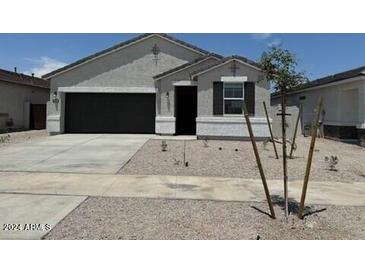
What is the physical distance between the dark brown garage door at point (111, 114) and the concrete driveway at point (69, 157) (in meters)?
5.21

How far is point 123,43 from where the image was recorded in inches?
781

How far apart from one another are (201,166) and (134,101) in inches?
430

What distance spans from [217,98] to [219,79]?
0.96 m

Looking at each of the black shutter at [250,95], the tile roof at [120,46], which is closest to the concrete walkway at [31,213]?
the black shutter at [250,95]

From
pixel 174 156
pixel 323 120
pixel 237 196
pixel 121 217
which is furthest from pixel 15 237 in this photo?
pixel 323 120

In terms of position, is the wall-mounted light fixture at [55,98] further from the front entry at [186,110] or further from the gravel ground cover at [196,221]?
the gravel ground cover at [196,221]

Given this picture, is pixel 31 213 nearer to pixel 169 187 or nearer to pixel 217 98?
pixel 169 187

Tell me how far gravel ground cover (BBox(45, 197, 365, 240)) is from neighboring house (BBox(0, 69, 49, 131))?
2010cm

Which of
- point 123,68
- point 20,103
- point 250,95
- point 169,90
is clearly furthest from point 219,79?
point 20,103

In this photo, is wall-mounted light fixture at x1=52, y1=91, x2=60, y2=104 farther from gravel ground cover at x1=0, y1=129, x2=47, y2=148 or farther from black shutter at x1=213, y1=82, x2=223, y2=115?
black shutter at x1=213, y1=82, x2=223, y2=115

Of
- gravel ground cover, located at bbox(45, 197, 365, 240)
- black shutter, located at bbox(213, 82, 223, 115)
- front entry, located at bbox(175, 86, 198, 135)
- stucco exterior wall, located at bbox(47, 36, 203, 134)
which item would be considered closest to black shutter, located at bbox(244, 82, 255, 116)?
black shutter, located at bbox(213, 82, 223, 115)

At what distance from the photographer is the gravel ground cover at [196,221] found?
4.71m

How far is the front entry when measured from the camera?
64.2ft

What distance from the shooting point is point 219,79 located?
16656mm
